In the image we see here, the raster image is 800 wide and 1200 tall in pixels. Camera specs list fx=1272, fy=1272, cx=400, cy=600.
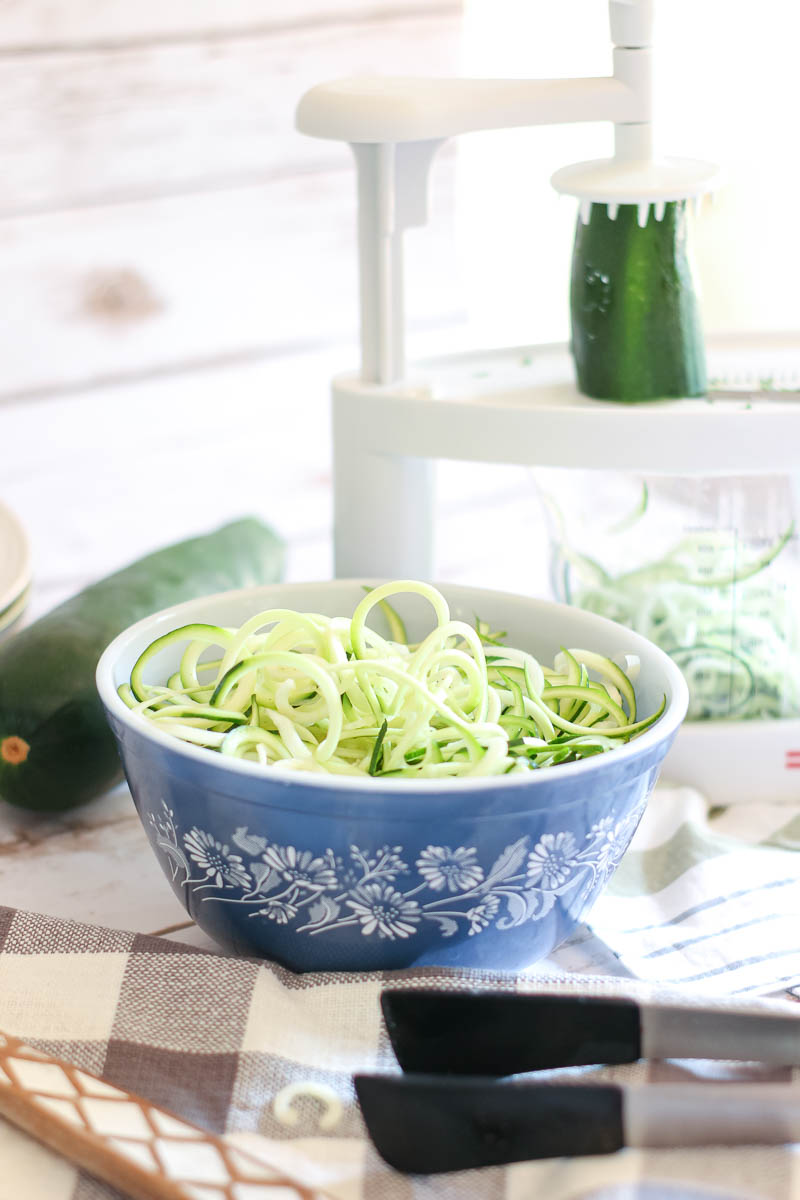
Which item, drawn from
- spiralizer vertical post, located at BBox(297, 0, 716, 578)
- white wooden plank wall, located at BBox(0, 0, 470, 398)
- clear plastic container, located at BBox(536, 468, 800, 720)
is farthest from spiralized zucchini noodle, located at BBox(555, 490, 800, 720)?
white wooden plank wall, located at BBox(0, 0, 470, 398)

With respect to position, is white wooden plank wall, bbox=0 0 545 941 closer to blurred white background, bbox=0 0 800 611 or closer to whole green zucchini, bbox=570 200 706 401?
blurred white background, bbox=0 0 800 611

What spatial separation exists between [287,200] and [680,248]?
0.61 meters

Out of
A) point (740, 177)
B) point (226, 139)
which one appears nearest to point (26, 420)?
point (226, 139)

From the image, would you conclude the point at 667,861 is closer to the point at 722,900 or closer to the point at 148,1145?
the point at 722,900

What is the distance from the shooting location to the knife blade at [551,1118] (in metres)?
0.46

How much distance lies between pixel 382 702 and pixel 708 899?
0.77 ft

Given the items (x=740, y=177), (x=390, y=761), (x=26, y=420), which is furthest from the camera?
(x=740, y=177)

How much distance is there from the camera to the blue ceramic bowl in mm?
535

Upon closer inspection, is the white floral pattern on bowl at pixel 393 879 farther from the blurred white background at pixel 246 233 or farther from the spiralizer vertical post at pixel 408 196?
the blurred white background at pixel 246 233

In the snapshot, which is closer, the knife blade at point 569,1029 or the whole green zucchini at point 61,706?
the knife blade at point 569,1029

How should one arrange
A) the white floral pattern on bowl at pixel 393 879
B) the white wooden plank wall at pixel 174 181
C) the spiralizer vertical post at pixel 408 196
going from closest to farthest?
the white floral pattern on bowl at pixel 393 879 < the spiralizer vertical post at pixel 408 196 < the white wooden plank wall at pixel 174 181

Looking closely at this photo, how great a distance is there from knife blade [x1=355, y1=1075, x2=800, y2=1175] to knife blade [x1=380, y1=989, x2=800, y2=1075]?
0.03m

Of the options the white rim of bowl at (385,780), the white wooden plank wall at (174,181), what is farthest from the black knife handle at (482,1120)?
the white wooden plank wall at (174,181)

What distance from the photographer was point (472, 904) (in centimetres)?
57
